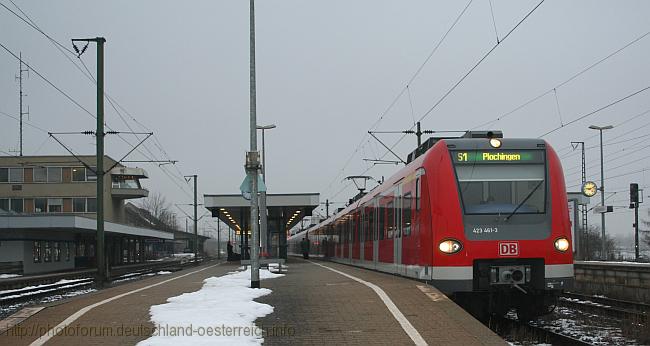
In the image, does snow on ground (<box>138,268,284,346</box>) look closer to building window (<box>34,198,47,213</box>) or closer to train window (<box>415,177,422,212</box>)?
train window (<box>415,177,422,212</box>)

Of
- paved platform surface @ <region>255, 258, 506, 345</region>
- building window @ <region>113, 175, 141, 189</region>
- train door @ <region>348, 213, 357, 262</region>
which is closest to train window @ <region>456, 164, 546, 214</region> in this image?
paved platform surface @ <region>255, 258, 506, 345</region>

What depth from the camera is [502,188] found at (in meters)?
11.7

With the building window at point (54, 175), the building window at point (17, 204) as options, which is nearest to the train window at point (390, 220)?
the building window at point (54, 175)

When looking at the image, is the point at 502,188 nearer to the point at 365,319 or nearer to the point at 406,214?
the point at 406,214

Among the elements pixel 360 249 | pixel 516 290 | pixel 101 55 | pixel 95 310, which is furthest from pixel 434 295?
pixel 101 55

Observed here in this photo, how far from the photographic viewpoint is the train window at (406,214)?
43.8 feet

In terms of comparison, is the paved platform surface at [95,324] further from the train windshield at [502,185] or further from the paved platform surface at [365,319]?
the train windshield at [502,185]

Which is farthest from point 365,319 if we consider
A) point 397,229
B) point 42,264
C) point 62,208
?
point 62,208

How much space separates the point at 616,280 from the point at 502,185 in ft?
33.0

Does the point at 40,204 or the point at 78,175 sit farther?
the point at 78,175

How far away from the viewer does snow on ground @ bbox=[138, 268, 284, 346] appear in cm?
840

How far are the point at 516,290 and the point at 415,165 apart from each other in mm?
2907

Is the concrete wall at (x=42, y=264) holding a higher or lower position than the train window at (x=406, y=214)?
lower

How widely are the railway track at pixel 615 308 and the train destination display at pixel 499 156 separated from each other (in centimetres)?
389
